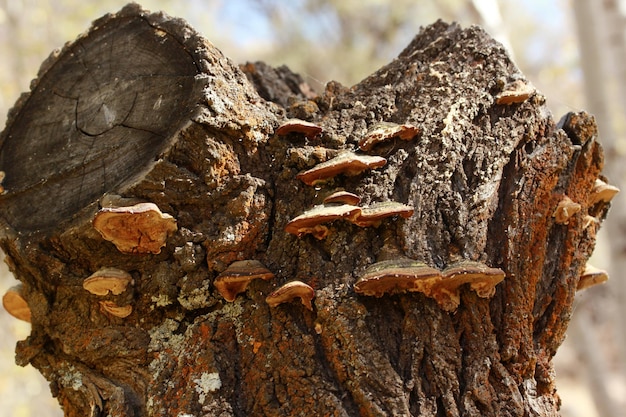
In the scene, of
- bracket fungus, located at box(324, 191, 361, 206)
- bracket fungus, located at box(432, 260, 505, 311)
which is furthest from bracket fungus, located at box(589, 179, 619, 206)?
bracket fungus, located at box(324, 191, 361, 206)

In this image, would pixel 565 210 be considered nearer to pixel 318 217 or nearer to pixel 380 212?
pixel 380 212

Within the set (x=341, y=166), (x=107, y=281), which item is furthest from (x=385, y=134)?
(x=107, y=281)

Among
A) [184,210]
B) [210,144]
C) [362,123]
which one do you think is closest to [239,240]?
[184,210]

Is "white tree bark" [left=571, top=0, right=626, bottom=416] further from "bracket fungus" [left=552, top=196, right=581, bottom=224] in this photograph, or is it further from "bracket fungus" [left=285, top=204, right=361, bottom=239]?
"bracket fungus" [left=285, top=204, right=361, bottom=239]

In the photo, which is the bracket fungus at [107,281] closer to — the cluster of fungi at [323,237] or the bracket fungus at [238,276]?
the cluster of fungi at [323,237]

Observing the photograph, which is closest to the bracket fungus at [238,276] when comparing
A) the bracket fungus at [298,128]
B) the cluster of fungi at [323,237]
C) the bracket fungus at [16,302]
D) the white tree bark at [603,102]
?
the cluster of fungi at [323,237]

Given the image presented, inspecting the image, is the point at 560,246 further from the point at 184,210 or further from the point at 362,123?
the point at 184,210
